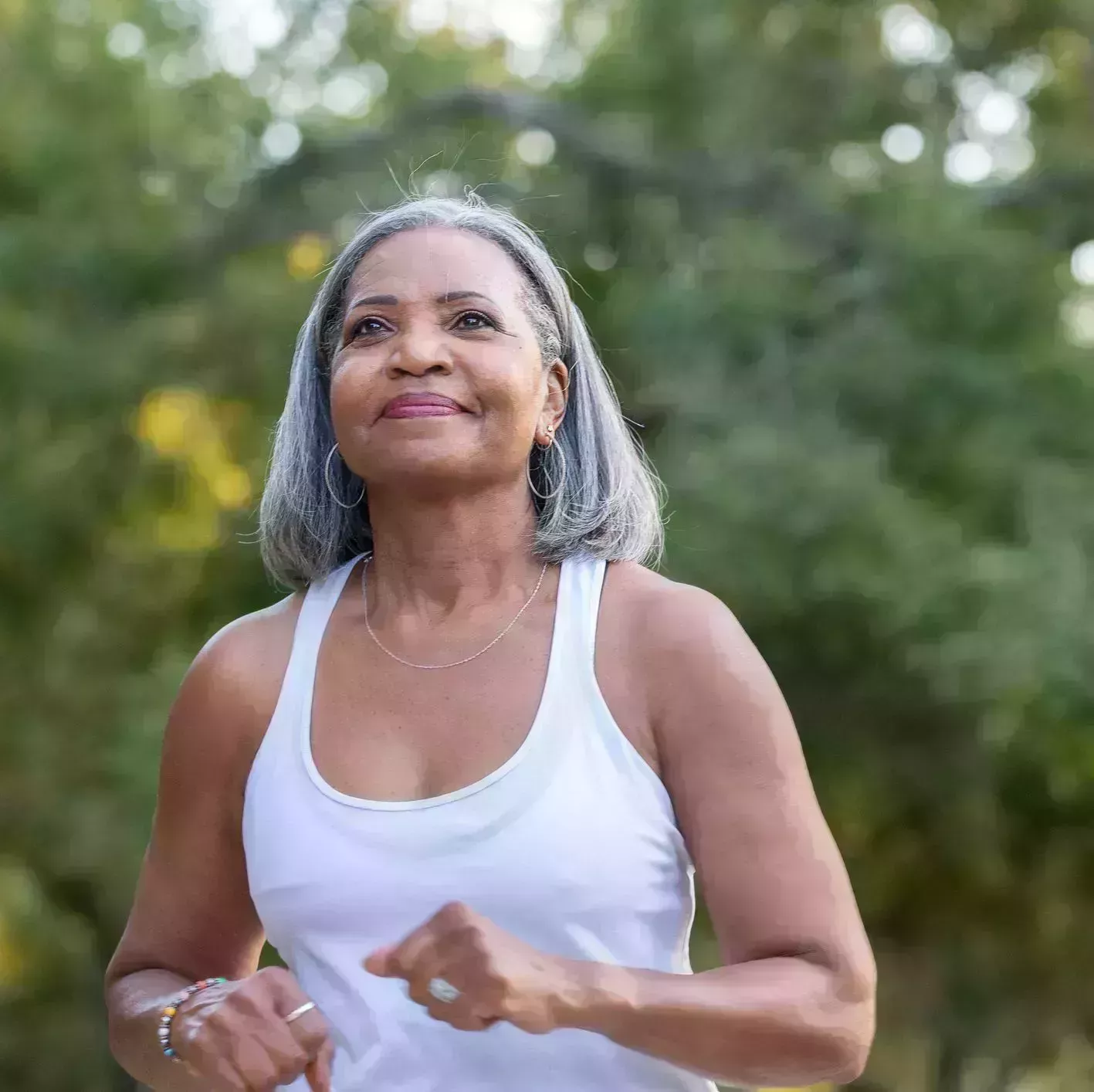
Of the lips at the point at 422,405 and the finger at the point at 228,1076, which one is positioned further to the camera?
the lips at the point at 422,405

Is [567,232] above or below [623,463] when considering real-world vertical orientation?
above

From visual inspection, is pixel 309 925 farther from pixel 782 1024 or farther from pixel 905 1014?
pixel 905 1014

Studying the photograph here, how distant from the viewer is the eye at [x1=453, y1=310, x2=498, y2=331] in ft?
5.54

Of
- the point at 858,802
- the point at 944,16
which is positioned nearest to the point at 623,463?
the point at 858,802

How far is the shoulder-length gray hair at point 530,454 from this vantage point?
69.9 inches

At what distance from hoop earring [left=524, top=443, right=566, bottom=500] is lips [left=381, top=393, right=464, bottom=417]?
0.16 metres

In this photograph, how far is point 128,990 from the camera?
1.70 m

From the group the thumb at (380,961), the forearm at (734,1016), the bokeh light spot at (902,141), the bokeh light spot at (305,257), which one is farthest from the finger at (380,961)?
the bokeh light spot at (902,141)

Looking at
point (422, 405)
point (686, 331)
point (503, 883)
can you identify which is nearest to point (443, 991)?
point (503, 883)

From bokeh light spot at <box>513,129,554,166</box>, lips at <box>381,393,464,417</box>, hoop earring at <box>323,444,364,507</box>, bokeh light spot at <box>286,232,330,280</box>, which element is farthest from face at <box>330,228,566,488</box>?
bokeh light spot at <box>513,129,554,166</box>

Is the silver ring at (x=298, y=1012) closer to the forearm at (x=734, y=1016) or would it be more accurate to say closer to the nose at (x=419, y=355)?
the forearm at (x=734, y=1016)

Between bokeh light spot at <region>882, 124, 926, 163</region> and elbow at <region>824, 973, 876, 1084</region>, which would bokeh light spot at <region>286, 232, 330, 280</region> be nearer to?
bokeh light spot at <region>882, 124, 926, 163</region>

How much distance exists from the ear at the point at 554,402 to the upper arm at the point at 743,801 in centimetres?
31

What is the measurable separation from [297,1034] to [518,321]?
0.77m
